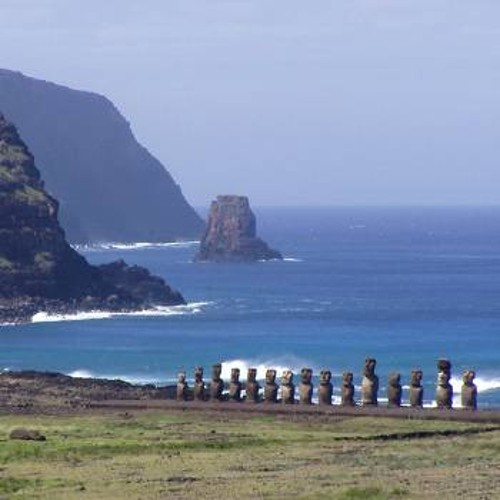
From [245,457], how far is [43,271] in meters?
124

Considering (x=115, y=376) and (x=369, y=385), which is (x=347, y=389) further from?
(x=115, y=376)

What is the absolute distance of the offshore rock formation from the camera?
182 m

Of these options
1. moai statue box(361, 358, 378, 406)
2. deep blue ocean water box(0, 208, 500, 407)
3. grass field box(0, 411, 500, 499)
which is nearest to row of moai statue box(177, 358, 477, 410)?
moai statue box(361, 358, 378, 406)

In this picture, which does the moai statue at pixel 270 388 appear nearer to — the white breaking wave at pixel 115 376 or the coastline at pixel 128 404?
the coastline at pixel 128 404

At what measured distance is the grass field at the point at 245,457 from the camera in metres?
53.4

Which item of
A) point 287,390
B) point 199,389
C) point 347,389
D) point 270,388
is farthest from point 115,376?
point 347,389

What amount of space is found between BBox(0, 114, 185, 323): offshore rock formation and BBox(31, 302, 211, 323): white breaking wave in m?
0.85

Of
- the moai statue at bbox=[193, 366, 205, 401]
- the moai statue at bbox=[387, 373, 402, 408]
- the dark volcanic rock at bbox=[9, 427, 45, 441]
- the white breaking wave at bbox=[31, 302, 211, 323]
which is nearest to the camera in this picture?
the dark volcanic rock at bbox=[9, 427, 45, 441]

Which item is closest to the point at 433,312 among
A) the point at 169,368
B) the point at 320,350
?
the point at 320,350

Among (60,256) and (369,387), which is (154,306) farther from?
(369,387)

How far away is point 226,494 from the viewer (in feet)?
173

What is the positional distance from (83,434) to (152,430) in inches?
89.1

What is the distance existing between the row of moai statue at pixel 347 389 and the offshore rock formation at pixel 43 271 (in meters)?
95.7

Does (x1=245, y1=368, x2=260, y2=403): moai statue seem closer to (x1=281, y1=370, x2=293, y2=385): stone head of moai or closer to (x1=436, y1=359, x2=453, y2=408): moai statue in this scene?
(x1=281, y1=370, x2=293, y2=385): stone head of moai
